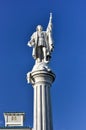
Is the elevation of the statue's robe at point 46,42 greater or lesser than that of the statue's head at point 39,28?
lesser

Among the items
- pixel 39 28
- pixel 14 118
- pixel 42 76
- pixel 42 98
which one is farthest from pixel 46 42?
pixel 14 118

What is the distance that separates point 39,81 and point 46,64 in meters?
1.09

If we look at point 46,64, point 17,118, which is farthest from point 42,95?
point 17,118

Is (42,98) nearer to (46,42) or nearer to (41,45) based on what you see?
(41,45)

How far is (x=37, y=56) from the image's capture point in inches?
786

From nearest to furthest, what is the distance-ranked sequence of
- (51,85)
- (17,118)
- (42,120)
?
(42,120) → (51,85) → (17,118)

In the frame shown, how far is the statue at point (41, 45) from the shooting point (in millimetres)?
19812

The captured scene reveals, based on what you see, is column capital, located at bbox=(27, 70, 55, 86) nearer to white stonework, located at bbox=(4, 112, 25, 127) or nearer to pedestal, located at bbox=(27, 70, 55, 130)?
pedestal, located at bbox=(27, 70, 55, 130)

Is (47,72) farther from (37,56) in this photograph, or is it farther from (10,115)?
(10,115)

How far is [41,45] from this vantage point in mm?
19906

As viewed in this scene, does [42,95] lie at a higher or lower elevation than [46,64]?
lower

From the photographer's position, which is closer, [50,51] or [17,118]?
[50,51]

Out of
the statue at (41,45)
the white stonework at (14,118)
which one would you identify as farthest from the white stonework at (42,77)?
the white stonework at (14,118)

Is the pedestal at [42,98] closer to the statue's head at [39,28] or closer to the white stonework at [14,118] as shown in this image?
the statue's head at [39,28]
